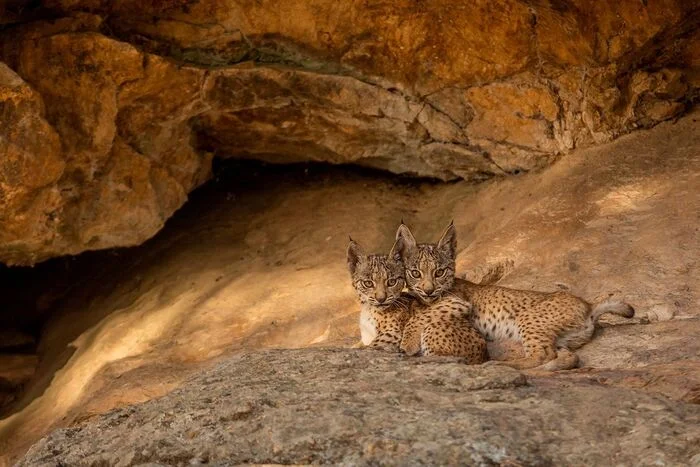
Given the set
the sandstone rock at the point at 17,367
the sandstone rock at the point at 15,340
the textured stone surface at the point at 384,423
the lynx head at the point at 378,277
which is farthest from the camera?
the sandstone rock at the point at 15,340

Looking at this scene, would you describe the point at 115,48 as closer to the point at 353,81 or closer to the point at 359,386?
the point at 353,81

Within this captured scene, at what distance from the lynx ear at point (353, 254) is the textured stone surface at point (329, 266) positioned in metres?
0.88

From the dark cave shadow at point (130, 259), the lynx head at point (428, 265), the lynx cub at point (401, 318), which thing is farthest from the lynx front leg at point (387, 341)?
the dark cave shadow at point (130, 259)

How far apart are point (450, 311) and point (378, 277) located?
580mm

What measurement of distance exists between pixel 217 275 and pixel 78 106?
7.76 feet

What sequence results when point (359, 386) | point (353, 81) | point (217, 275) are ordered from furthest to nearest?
point (217, 275)
point (353, 81)
point (359, 386)

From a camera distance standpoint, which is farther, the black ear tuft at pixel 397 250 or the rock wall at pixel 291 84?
the rock wall at pixel 291 84

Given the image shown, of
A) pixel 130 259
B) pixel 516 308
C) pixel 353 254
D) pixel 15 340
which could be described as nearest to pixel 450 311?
pixel 516 308

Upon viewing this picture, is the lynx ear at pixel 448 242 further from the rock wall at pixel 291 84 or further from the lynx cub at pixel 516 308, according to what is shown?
the rock wall at pixel 291 84

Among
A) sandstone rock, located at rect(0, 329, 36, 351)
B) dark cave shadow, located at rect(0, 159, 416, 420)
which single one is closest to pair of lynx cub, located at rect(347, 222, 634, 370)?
dark cave shadow, located at rect(0, 159, 416, 420)

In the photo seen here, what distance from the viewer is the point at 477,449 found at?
3.81 metres

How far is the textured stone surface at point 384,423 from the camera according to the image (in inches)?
151

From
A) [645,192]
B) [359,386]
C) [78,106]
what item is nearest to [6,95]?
[78,106]

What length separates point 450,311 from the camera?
255 inches
